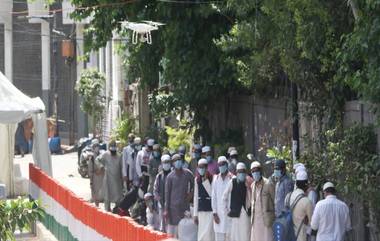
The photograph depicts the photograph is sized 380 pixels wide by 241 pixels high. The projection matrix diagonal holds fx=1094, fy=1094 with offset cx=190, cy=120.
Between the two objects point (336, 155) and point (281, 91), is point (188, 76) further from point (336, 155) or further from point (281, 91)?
point (336, 155)

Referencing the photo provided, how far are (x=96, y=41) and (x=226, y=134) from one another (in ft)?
12.9

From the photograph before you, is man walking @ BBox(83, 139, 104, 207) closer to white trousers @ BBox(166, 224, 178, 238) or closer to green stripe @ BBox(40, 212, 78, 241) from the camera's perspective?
green stripe @ BBox(40, 212, 78, 241)

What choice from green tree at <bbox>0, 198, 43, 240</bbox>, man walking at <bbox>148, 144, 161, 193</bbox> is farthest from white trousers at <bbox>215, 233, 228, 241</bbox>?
green tree at <bbox>0, 198, 43, 240</bbox>

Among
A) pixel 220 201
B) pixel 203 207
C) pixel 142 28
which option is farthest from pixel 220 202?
pixel 142 28

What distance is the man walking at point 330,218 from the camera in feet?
46.0

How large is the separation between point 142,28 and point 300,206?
7513 millimetres

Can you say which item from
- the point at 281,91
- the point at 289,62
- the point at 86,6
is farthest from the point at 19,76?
the point at 289,62

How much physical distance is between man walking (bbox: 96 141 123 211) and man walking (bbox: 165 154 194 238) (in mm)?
5333

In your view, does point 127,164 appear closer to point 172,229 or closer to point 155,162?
point 155,162

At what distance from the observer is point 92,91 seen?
147ft

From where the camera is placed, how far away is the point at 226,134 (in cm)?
2403

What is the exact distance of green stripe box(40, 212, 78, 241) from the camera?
16.7 metres

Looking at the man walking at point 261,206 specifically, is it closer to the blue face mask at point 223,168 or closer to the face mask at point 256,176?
the face mask at point 256,176

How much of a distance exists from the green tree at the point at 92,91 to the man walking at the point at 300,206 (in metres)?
30.4
